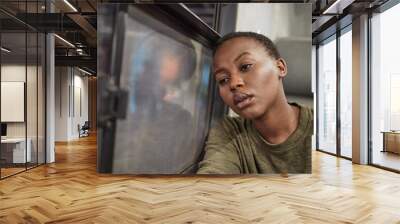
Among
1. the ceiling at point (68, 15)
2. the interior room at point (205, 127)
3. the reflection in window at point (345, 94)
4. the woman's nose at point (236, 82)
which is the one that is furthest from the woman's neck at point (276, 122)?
the reflection in window at point (345, 94)

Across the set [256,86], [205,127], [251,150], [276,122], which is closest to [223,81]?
[256,86]

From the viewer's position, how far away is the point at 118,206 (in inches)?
173

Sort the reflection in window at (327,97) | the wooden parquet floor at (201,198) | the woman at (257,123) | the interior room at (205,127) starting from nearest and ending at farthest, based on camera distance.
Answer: the wooden parquet floor at (201,198)
the interior room at (205,127)
the woman at (257,123)
the reflection in window at (327,97)

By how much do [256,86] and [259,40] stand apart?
786 mm

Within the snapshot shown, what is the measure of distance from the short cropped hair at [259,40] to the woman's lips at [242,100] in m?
0.80

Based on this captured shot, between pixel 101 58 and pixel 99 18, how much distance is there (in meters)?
0.66

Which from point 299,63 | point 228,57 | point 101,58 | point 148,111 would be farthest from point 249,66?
point 101,58

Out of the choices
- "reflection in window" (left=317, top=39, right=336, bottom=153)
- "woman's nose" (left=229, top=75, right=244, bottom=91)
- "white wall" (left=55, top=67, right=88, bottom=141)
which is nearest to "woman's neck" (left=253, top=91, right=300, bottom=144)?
"woman's nose" (left=229, top=75, right=244, bottom=91)

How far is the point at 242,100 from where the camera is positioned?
240 inches

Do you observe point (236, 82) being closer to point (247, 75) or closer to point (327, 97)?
point (247, 75)

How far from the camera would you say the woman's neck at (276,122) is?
6.15m

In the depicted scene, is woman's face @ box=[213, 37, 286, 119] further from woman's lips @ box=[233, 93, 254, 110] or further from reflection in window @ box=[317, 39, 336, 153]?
reflection in window @ box=[317, 39, 336, 153]

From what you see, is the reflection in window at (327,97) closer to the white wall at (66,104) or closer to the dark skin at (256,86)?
the dark skin at (256,86)

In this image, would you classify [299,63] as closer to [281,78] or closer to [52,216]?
[281,78]
